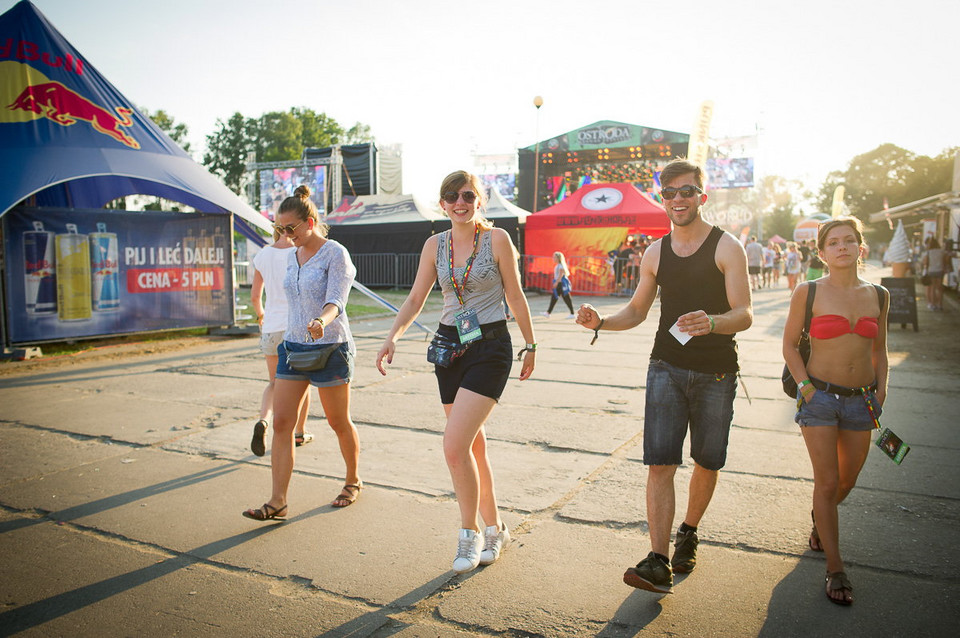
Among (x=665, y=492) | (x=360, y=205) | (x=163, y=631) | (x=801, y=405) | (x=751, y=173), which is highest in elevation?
(x=751, y=173)

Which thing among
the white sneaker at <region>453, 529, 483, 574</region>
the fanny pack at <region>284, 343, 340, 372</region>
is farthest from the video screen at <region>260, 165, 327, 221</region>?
the white sneaker at <region>453, 529, 483, 574</region>

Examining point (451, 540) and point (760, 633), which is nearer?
point (760, 633)

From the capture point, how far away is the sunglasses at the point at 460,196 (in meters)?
3.38

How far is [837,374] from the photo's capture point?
3049 mm

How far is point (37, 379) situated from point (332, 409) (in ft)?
20.0

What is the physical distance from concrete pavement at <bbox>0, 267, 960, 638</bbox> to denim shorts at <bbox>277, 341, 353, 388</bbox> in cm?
79

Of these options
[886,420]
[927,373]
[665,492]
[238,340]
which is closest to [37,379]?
[238,340]

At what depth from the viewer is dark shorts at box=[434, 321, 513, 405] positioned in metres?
3.19

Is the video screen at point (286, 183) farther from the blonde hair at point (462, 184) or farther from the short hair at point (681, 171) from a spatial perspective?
the short hair at point (681, 171)

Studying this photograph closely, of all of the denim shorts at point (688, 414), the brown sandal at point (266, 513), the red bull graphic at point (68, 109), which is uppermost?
the red bull graphic at point (68, 109)

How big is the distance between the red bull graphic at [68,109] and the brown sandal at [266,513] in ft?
30.6

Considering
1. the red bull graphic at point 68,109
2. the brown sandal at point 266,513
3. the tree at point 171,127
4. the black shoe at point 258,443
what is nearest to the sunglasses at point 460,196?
the brown sandal at point 266,513

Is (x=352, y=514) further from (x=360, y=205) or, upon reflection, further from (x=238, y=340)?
(x=360, y=205)

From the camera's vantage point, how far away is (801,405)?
3.11 meters
